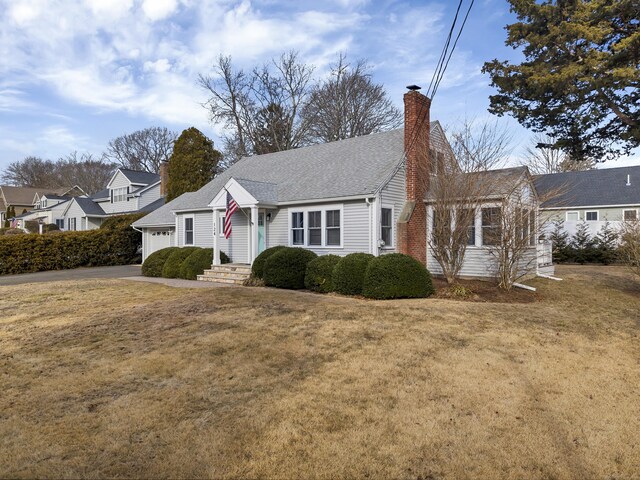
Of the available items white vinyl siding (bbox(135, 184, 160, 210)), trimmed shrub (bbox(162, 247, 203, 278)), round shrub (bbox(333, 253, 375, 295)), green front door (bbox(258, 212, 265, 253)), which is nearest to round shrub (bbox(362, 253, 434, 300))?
round shrub (bbox(333, 253, 375, 295))

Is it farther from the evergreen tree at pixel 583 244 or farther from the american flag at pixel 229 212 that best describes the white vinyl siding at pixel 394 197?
the evergreen tree at pixel 583 244

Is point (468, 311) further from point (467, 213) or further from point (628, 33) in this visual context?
point (628, 33)

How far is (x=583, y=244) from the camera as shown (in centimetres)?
2330

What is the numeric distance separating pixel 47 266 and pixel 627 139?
27.5m

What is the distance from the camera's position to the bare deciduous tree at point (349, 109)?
1300 inches

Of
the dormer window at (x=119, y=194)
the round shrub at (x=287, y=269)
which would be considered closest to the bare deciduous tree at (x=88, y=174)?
the dormer window at (x=119, y=194)

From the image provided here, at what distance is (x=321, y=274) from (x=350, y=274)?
44.2 inches

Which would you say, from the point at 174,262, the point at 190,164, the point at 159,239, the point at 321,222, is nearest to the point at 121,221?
the point at 190,164

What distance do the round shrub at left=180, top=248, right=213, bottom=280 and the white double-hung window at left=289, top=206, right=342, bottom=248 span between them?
363 cm

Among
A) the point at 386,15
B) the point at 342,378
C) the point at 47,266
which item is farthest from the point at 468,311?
the point at 47,266

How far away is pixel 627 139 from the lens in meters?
15.2

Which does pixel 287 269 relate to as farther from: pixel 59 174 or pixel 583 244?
pixel 59 174

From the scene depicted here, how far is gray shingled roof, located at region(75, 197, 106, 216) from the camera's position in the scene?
1527 inches

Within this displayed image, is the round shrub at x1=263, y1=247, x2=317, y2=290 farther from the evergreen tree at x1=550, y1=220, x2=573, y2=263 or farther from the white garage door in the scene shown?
the evergreen tree at x1=550, y1=220, x2=573, y2=263
